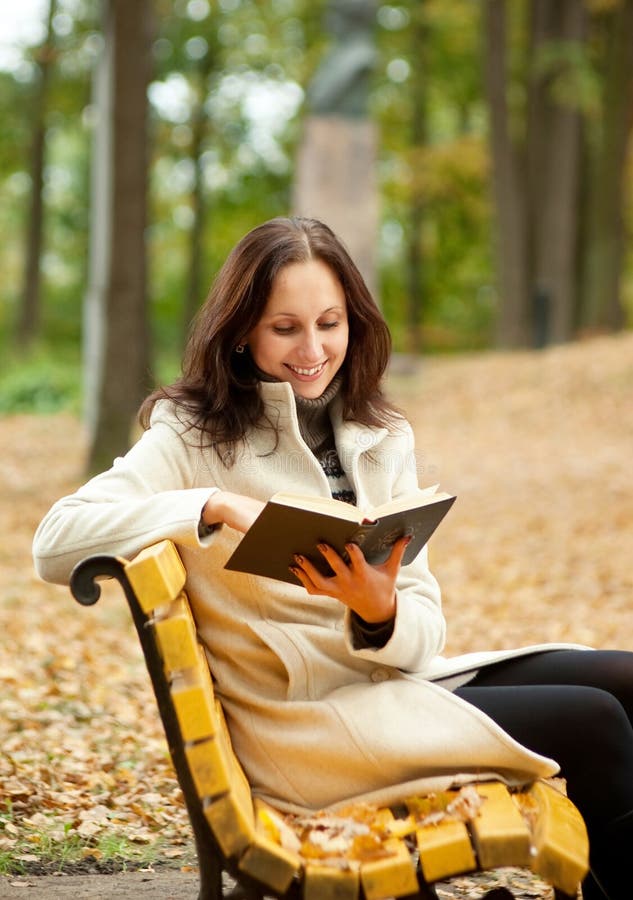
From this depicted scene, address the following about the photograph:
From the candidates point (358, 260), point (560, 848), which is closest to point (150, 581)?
point (560, 848)

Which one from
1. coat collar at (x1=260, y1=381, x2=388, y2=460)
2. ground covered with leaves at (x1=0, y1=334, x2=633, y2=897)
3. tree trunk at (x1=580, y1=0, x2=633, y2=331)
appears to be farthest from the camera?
tree trunk at (x1=580, y1=0, x2=633, y2=331)

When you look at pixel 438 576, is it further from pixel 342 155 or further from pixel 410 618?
pixel 342 155

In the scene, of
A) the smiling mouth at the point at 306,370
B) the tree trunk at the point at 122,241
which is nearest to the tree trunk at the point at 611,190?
the tree trunk at the point at 122,241

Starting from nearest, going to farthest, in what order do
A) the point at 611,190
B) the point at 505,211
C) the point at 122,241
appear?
1. the point at 122,241
2. the point at 611,190
3. the point at 505,211

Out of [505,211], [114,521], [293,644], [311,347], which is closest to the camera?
[114,521]

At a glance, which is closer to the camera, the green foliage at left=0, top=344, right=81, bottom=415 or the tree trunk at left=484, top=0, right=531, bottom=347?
the green foliage at left=0, top=344, right=81, bottom=415

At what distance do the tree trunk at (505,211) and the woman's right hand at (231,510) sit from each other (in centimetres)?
1740

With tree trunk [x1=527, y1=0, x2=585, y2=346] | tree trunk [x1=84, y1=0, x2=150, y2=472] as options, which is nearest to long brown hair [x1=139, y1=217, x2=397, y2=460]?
tree trunk [x1=84, y1=0, x2=150, y2=472]

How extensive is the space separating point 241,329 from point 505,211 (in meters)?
17.4

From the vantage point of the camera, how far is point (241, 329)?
310 centimetres

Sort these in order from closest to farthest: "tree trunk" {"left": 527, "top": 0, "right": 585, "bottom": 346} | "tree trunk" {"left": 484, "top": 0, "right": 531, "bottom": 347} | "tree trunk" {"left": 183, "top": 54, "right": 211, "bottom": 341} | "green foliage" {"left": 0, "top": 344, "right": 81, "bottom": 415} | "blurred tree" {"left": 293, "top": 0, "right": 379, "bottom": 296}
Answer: "blurred tree" {"left": 293, "top": 0, "right": 379, "bottom": 296}
"green foliage" {"left": 0, "top": 344, "right": 81, "bottom": 415}
"tree trunk" {"left": 484, "top": 0, "right": 531, "bottom": 347}
"tree trunk" {"left": 527, "top": 0, "right": 585, "bottom": 346}
"tree trunk" {"left": 183, "top": 54, "right": 211, "bottom": 341}

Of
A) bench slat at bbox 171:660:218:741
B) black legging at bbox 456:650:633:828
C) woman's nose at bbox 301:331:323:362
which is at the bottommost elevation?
black legging at bbox 456:650:633:828

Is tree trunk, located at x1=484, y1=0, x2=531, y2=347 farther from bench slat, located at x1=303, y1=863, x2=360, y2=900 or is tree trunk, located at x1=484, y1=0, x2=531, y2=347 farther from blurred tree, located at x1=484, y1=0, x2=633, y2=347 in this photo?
bench slat, located at x1=303, y1=863, x2=360, y2=900

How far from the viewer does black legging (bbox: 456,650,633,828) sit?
9.39ft
